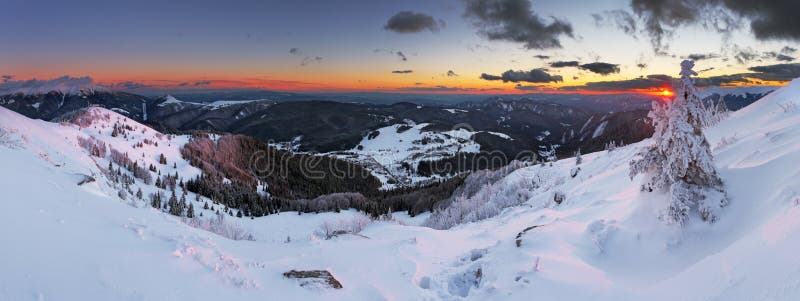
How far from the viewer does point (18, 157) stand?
14.6m

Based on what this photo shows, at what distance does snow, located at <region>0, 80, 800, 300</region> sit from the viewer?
6.36 m

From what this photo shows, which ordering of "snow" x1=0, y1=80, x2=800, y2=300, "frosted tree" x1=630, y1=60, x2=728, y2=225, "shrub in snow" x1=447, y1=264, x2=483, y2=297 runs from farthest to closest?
"frosted tree" x1=630, y1=60, x2=728, y2=225, "shrub in snow" x1=447, y1=264, x2=483, y2=297, "snow" x1=0, y1=80, x2=800, y2=300

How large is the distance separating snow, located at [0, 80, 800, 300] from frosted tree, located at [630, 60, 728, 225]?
1.48 feet

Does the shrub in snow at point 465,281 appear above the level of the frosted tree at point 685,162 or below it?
below

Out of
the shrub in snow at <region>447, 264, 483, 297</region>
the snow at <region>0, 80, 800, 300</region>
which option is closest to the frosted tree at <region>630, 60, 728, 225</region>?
the snow at <region>0, 80, 800, 300</region>

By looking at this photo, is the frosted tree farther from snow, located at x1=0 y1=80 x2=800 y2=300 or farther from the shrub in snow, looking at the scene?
the shrub in snow

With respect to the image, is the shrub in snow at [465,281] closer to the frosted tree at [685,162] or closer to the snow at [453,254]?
the snow at [453,254]

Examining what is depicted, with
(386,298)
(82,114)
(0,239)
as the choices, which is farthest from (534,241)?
(82,114)

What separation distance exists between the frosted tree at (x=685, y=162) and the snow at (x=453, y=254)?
451 mm

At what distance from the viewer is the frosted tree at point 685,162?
35.1 feet

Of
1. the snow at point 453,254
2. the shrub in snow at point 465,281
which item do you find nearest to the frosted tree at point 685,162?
the snow at point 453,254

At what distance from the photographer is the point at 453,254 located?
14.2 metres

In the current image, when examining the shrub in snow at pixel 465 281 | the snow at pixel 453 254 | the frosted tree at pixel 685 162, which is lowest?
the shrub in snow at pixel 465 281

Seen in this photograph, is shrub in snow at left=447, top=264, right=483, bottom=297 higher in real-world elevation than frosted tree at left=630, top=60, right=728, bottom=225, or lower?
lower
